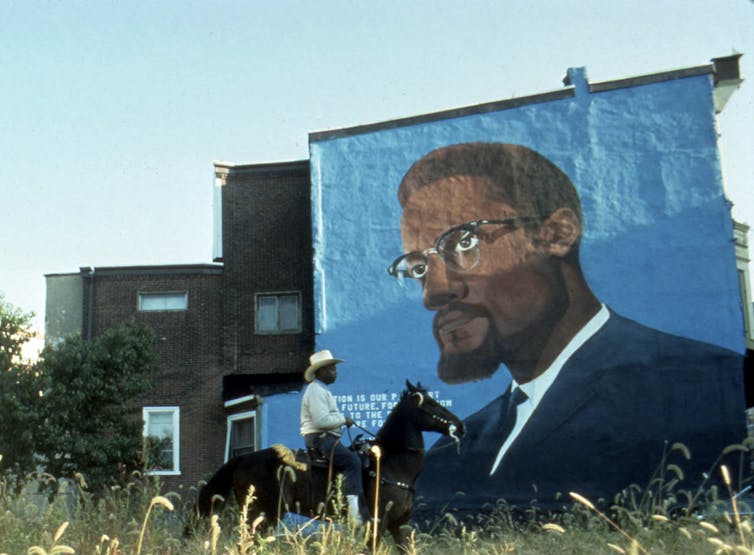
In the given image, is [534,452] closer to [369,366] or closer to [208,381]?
[369,366]


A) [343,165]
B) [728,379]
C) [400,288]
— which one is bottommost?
[728,379]

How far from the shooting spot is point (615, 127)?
22.5 m

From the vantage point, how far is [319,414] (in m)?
12.2

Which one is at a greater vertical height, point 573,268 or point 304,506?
point 573,268

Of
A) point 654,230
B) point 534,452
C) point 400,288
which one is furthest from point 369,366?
point 654,230

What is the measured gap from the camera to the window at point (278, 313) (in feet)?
93.9

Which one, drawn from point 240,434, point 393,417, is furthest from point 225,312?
point 393,417

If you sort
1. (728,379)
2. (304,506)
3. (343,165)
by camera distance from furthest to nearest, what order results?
(343,165), (728,379), (304,506)

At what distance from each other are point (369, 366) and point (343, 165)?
15.8 feet

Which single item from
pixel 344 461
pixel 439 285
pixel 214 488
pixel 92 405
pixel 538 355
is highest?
pixel 439 285

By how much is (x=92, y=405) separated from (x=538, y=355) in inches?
410

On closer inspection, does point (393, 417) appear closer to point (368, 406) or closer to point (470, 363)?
point (470, 363)

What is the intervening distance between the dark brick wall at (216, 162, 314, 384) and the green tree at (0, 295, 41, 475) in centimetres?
629

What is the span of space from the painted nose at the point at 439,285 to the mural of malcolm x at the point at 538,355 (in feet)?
0.08
